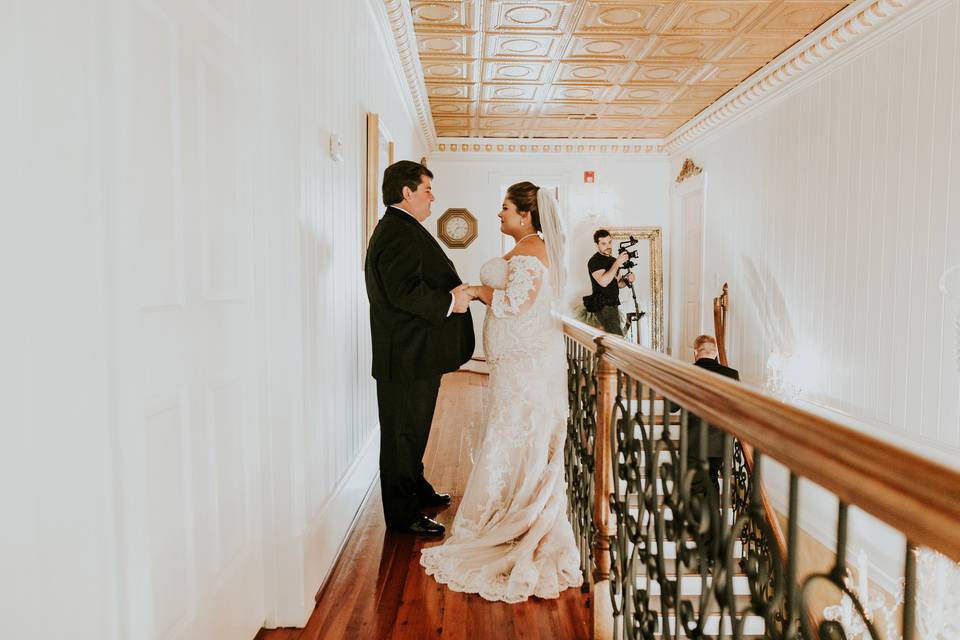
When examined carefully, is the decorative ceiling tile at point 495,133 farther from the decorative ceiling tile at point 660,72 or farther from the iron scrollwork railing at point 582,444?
the iron scrollwork railing at point 582,444

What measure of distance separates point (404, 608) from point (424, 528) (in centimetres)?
73

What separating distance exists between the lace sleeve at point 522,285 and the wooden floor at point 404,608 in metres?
1.18

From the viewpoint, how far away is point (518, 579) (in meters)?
2.60

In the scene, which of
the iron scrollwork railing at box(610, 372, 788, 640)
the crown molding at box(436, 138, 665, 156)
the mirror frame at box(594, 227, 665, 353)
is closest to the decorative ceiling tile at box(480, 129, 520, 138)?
the crown molding at box(436, 138, 665, 156)

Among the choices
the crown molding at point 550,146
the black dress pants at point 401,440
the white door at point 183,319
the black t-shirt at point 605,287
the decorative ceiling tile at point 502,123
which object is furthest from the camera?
the crown molding at point 550,146

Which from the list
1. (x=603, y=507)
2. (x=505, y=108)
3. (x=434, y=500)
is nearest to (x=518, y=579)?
(x=603, y=507)

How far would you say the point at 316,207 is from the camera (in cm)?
274

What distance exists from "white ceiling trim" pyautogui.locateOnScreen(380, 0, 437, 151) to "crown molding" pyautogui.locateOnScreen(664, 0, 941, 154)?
11.3ft

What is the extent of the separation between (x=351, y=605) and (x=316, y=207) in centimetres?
158

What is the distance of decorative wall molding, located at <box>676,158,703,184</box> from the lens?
9.26 metres

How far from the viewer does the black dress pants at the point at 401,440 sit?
3213 mm

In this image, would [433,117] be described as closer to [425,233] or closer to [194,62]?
[425,233]

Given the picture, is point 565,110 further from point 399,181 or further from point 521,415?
point 521,415

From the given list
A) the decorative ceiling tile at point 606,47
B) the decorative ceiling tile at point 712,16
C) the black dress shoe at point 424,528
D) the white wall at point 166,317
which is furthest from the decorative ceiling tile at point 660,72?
the black dress shoe at point 424,528
